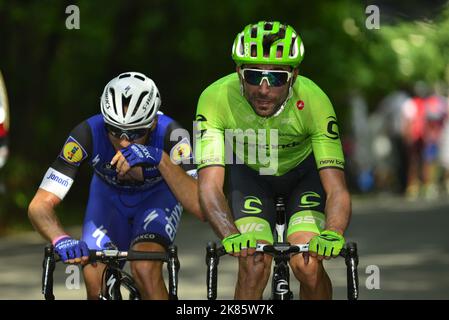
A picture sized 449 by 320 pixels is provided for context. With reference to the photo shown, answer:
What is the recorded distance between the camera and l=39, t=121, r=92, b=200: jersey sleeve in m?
7.84

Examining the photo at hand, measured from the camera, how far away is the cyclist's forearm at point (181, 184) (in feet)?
25.3

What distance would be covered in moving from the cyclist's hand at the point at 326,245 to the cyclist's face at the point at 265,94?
33.6 inches

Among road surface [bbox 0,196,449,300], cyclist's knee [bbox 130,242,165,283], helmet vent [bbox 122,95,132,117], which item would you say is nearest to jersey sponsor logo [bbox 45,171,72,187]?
helmet vent [bbox 122,95,132,117]

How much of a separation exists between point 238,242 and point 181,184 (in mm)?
910

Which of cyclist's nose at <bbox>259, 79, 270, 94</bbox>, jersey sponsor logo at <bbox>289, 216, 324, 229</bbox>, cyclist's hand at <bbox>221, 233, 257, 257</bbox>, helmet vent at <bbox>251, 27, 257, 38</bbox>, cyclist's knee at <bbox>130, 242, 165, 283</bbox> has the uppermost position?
helmet vent at <bbox>251, 27, 257, 38</bbox>

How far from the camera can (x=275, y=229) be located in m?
7.90

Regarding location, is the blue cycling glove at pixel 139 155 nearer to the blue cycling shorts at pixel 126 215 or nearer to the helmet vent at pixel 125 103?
the helmet vent at pixel 125 103

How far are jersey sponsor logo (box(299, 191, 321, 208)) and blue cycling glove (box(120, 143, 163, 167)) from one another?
2.82ft

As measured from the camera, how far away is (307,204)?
777 cm

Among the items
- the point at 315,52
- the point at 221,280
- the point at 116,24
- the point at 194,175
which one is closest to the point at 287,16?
the point at 315,52

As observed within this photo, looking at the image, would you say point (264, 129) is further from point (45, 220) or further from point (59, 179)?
point (45, 220)

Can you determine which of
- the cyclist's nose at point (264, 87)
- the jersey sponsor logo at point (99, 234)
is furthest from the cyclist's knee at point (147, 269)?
the cyclist's nose at point (264, 87)

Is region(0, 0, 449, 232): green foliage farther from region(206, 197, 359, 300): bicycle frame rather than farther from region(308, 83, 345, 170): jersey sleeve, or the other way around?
region(206, 197, 359, 300): bicycle frame

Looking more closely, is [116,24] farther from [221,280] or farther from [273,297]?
[273,297]
